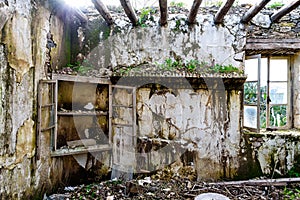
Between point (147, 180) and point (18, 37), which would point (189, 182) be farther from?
point (18, 37)

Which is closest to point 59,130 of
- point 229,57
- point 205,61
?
point 205,61

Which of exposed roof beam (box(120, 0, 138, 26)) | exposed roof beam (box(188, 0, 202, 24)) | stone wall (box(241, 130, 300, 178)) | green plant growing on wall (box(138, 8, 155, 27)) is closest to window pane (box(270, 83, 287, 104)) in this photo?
stone wall (box(241, 130, 300, 178))

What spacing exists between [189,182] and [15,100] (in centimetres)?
228

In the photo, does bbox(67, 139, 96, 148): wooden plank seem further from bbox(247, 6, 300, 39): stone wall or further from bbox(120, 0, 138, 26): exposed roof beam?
bbox(247, 6, 300, 39): stone wall

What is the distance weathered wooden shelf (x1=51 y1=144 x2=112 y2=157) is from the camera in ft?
9.21

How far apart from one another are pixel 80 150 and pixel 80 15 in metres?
1.77

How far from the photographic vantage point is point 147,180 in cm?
322

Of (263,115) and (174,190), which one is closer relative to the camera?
(174,190)

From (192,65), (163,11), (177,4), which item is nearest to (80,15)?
(163,11)

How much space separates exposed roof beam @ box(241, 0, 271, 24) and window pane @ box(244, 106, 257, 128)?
3.88 ft

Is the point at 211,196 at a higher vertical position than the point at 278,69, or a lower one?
lower

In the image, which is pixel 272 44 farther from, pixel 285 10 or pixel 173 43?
pixel 173 43

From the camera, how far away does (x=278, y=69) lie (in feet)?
11.5

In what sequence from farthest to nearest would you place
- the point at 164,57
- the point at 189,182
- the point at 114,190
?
1. the point at 164,57
2. the point at 189,182
3. the point at 114,190
